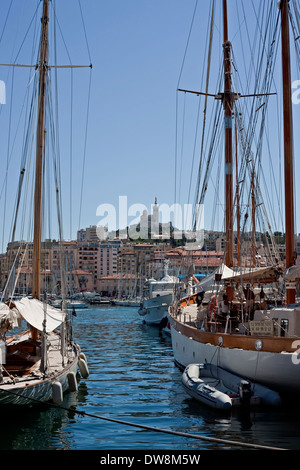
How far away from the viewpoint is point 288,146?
67.3 ft

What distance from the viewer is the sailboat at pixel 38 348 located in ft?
49.4

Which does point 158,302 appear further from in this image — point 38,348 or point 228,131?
point 38,348

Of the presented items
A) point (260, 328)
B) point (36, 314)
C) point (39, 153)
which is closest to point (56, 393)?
point (36, 314)

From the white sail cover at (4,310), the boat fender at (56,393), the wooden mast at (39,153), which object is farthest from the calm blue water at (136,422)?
the wooden mast at (39,153)

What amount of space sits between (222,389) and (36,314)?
21.3 ft

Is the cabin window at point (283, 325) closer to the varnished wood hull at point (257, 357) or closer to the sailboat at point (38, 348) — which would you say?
the varnished wood hull at point (257, 357)

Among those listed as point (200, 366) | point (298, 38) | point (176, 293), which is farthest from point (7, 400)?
point (176, 293)

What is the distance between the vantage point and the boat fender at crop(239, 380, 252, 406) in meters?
16.1

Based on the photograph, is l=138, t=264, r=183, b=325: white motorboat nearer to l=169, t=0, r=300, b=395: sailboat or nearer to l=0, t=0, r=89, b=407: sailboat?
l=169, t=0, r=300, b=395: sailboat

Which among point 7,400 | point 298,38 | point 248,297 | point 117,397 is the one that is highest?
point 298,38

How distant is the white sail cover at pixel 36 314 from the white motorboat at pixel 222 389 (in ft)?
16.0
